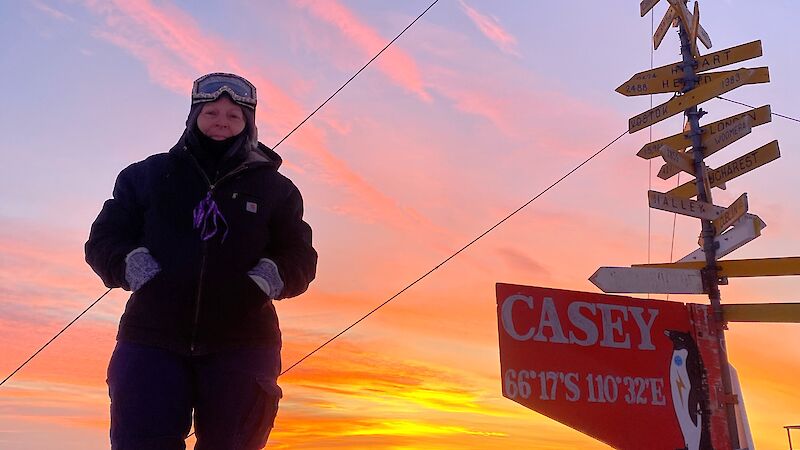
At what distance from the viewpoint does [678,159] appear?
7977 millimetres

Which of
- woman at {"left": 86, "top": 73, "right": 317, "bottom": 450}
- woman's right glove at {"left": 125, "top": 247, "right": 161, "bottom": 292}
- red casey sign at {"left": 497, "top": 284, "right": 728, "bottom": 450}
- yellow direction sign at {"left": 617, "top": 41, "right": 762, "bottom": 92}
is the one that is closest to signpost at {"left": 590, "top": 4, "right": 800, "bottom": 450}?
yellow direction sign at {"left": 617, "top": 41, "right": 762, "bottom": 92}

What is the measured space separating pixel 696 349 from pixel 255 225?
20.0 ft

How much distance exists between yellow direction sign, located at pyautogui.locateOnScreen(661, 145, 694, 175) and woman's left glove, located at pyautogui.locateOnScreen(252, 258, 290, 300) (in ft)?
20.2

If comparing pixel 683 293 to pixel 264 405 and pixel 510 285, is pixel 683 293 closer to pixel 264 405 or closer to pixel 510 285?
pixel 510 285

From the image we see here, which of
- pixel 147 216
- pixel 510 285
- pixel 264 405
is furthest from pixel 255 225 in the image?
pixel 510 285

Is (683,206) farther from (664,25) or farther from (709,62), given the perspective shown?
(664,25)

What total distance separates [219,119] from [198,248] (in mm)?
572

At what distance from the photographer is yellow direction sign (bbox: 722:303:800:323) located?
A: 22.9ft

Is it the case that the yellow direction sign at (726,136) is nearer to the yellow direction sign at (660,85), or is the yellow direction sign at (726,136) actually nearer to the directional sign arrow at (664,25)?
the yellow direction sign at (660,85)

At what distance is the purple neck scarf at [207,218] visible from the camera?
264 cm

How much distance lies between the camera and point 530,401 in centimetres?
615

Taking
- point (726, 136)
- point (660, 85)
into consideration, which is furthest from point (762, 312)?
point (660, 85)

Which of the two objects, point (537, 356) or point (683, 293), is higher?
point (683, 293)

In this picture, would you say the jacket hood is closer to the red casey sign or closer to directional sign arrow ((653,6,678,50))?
the red casey sign
